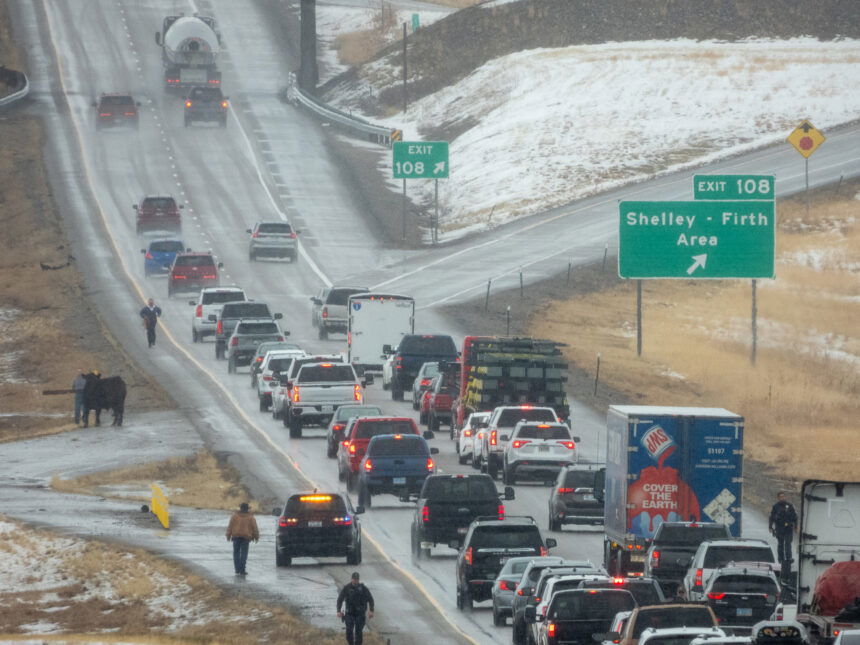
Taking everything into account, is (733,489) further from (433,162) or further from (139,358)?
(433,162)

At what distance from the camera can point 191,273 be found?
6769 centimetres

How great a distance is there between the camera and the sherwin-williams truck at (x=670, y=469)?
2788 cm

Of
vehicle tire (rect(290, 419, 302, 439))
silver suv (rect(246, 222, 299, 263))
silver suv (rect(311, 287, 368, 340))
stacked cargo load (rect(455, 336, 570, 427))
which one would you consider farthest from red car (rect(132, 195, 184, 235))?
stacked cargo load (rect(455, 336, 570, 427))

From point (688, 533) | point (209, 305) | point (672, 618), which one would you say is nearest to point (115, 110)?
point (209, 305)

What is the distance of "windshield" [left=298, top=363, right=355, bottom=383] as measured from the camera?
1750 inches

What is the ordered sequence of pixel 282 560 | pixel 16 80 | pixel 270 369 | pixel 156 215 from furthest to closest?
pixel 16 80
pixel 156 215
pixel 270 369
pixel 282 560

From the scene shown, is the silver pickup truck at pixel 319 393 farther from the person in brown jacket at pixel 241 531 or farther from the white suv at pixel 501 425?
the person in brown jacket at pixel 241 531

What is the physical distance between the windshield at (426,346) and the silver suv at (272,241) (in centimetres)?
2448

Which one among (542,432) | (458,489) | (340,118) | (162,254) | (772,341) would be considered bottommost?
(458,489)

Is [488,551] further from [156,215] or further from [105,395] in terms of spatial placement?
[156,215]

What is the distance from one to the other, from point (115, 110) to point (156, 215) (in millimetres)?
19736

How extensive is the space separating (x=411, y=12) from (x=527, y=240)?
171ft

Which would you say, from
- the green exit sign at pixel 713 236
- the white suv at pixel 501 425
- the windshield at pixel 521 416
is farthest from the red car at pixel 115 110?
the windshield at pixel 521 416

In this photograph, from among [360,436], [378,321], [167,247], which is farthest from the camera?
[167,247]
